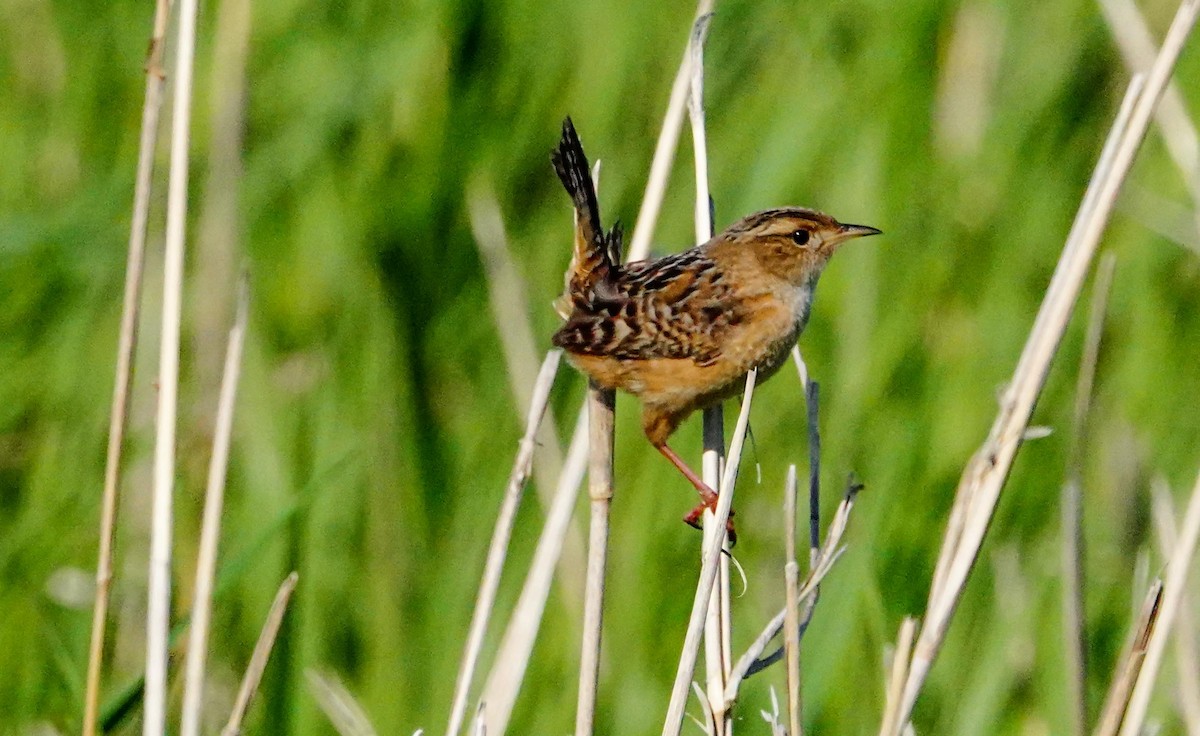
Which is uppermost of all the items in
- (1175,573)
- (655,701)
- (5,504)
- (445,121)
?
(445,121)

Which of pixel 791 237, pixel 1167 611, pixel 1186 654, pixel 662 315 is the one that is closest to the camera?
pixel 1167 611

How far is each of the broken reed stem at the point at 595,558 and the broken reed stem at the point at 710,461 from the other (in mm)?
170

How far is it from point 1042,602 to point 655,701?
86 centimetres

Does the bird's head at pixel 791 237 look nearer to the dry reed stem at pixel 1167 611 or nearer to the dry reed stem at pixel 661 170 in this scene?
the dry reed stem at pixel 661 170

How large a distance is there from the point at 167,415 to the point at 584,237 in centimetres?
116

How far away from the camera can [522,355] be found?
4.12 m

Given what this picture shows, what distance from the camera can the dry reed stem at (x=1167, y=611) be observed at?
2.35m

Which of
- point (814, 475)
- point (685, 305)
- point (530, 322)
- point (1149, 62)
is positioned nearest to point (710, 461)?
point (814, 475)

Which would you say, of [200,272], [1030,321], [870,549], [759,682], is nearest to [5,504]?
[200,272]

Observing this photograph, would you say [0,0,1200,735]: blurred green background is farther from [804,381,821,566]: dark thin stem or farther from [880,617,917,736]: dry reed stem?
[880,617,917,736]: dry reed stem

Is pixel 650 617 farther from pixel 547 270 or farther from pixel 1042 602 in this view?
pixel 547 270

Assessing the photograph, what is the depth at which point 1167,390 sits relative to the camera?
445 cm

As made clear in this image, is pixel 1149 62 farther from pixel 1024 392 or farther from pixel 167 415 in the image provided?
pixel 167 415

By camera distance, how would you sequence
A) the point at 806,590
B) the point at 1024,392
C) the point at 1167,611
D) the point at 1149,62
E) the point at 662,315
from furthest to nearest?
the point at 1149,62
the point at 662,315
the point at 806,590
the point at 1167,611
the point at 1024,392
